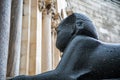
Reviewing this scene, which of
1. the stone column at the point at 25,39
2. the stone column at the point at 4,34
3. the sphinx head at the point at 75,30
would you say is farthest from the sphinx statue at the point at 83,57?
the stone column at the point at 25,39

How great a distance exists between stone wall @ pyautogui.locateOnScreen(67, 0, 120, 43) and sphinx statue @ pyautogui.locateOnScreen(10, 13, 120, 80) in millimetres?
8898

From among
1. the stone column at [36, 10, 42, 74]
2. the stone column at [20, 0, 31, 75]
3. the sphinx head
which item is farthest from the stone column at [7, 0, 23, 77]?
the sphinx head

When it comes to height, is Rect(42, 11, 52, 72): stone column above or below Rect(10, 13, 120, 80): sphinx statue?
below

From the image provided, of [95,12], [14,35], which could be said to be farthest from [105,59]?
[95,12]

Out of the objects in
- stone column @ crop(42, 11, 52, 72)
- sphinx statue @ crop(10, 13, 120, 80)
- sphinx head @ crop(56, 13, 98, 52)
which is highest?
sphinx head @ crop(56, 13, 98, 52)

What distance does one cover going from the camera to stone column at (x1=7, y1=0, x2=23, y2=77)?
4.66m

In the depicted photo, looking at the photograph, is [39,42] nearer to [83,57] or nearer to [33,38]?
[33,38]

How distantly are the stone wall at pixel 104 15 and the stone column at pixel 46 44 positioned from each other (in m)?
4.78

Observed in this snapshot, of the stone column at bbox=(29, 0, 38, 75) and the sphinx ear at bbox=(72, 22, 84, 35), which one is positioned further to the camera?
the stone column at bbox=(29, 0, 38, 75)

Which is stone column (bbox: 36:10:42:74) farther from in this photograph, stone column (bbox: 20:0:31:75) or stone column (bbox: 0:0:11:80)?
stone column (bbox: 0:0:11:80)

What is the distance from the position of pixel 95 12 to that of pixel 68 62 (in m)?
10.1

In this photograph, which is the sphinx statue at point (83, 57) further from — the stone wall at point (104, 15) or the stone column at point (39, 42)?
the stone wall at point (104, 15)

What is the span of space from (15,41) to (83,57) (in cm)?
265

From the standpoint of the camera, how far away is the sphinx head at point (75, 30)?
2.51 m
